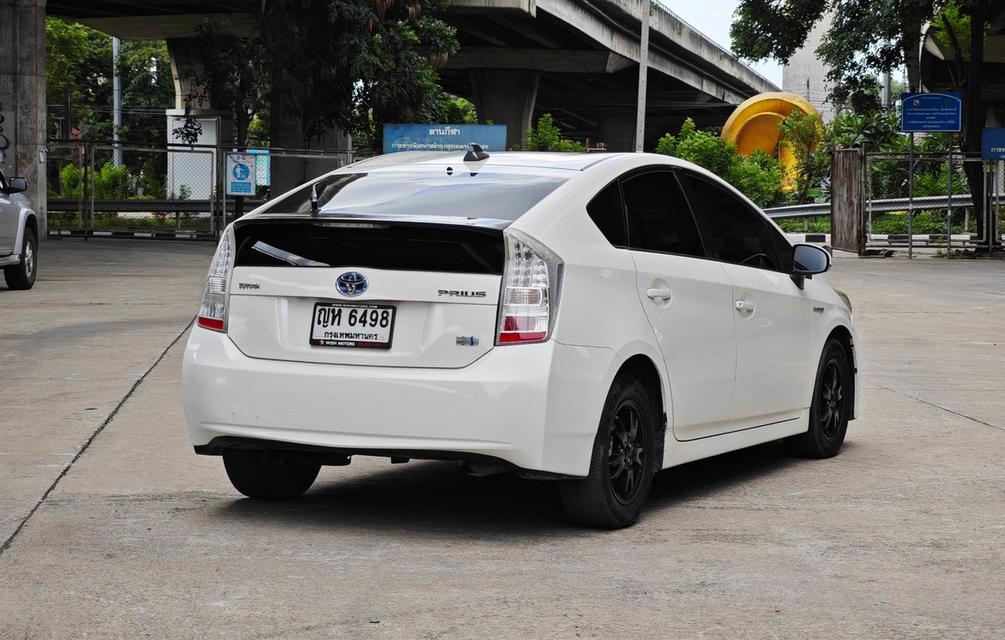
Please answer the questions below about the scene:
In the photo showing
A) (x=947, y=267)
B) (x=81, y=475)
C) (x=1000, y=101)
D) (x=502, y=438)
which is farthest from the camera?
(x=1000, y=101)

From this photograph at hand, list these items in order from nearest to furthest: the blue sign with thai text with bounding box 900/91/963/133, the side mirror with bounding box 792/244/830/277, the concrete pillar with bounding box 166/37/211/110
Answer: the side mirror with bounding box 792/244/830/277 → the blue sign with thai text with bounding box 900/91/963/133 → the concrete pillar with bounding box 166/37/211/110

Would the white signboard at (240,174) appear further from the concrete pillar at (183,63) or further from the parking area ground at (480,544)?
the parking area ground at (480,544)

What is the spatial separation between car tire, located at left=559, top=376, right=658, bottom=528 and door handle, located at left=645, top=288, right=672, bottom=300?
0.36m

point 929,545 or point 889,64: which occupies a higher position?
point 889,64

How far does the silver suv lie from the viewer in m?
18.4

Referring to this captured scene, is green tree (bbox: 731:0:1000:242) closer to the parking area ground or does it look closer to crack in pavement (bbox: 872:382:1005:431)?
crack in pavement (bbox: 872:382:1005:431)

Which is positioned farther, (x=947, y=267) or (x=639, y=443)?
(x=947, y=267)

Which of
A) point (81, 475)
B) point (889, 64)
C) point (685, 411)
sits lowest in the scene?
point (81, 475)

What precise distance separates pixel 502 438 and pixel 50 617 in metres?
1.72

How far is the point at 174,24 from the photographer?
153 ft

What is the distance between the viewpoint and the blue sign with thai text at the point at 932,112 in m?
32.7

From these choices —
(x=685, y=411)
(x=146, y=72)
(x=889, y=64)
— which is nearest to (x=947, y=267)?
(x=889, y=64)

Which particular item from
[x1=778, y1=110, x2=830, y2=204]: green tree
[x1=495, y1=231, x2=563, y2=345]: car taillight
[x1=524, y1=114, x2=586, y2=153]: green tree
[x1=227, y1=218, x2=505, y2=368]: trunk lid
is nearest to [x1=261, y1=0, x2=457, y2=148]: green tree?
[x1=524, y1=114, x2=586, y2=153]: green tree

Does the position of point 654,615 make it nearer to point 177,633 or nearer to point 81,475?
point 177,633
